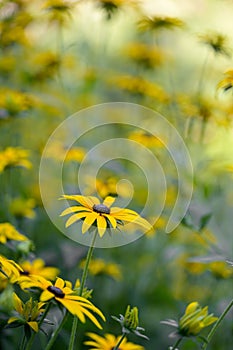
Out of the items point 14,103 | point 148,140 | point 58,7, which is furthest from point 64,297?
point 58,7

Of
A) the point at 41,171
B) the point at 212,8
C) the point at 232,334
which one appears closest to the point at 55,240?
the point at 41,171

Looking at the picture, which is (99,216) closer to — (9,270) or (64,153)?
(9,270)

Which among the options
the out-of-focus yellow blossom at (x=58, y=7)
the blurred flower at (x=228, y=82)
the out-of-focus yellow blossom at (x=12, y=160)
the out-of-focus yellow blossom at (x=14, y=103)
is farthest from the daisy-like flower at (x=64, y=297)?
the out-of-focus yellow blossom at (x=58, y=7)

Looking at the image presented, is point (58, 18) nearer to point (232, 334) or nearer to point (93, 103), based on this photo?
point (93, 103)

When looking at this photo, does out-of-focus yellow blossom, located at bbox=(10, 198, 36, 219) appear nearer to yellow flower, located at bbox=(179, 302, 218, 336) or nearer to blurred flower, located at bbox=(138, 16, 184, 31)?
blurred flower, located at bbox=(138, 16, 184, 31)

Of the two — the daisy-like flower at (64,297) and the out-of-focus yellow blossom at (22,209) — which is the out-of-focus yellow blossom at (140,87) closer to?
the out-of-focus yellow blossom at (22,209)

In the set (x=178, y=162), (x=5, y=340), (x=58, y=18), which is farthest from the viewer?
(x=58, y=18)
